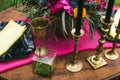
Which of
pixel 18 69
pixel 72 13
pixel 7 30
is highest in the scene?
pixel 72 13

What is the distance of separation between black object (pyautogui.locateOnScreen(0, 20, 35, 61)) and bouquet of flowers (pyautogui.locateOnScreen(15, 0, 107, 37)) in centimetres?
13

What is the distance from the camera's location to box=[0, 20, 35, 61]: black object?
41.8 inches

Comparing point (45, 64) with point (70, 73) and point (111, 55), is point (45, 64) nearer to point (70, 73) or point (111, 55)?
point (70, 73)

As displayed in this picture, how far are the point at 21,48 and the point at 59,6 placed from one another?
10.8 inches

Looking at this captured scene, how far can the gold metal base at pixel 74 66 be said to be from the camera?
41.3 inches

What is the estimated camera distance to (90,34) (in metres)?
1.17

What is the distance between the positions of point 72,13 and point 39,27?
15 centimetres

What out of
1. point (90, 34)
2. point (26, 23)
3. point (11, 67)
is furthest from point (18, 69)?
point (90, 34)

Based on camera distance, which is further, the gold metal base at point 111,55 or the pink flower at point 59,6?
the gold metal base at point 111,55

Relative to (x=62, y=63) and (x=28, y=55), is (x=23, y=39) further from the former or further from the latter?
(x=62, y=63)

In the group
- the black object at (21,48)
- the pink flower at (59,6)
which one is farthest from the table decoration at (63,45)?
the pink flower at (59,6)

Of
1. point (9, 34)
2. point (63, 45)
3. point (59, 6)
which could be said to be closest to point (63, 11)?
point (59, 6)

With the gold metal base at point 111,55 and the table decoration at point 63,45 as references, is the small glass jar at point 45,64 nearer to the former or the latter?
the table decoration at point 63,45

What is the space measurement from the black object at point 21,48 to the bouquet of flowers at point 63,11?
126 mm
